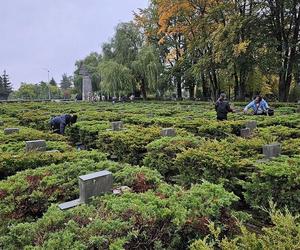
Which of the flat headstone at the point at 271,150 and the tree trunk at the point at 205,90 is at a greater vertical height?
the tree trunk at the point at 205,90

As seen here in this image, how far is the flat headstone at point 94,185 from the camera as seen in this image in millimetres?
2744

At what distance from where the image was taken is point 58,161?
4312 millimetres

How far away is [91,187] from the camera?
278 centimetres

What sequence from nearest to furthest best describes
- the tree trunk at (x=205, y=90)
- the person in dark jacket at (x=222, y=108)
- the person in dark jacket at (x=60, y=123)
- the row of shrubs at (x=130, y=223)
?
the row of shrubs at (x=130, y=223) → the person in dark jacket at (x=222, y=108) → the person in dark jacket at (x=60, y=123) → the tree trunk at (x=205, y=90)

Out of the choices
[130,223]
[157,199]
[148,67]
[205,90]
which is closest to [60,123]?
[157,199]

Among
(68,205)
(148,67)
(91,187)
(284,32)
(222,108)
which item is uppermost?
(284,32)

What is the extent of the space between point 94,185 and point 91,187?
0.12ft

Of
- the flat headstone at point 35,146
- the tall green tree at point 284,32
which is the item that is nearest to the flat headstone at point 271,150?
the flat headstone at point 35,146

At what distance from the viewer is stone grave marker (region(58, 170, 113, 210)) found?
2736mm

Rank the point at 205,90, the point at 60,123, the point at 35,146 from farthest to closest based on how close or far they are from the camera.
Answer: the point at 205,90
the point at 60,123
the point at 35,146

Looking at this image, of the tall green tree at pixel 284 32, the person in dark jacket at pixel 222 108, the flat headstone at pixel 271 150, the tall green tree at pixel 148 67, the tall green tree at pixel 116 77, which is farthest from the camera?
the tall green tree at pixel 148 67

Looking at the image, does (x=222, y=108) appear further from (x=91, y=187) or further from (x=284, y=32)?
(x=284, y=32)

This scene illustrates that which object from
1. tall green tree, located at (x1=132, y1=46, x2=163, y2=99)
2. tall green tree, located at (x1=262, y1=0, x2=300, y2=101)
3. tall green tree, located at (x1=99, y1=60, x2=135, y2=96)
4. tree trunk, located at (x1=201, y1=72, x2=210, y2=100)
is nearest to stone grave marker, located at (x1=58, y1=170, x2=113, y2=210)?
tall green tree, located at (x1=262, y1=0, x2=300, y2=101)

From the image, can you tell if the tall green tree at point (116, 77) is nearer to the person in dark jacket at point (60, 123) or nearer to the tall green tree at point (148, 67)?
the tall green tree at point (148, 67)
